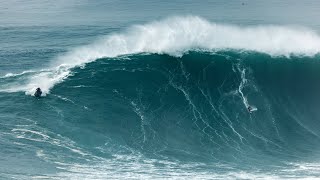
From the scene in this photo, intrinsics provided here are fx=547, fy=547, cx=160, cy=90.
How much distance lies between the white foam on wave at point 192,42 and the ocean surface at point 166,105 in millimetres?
126

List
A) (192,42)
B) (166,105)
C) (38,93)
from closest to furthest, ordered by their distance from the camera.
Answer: (166,105), (38,93), (192,42)

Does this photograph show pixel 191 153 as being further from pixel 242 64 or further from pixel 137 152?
pixel 242 64

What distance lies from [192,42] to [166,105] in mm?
11410

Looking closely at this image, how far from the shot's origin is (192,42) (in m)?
56.5

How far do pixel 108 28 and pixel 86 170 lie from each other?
47.1 m

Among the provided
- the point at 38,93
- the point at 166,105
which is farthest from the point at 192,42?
the point at 38,93

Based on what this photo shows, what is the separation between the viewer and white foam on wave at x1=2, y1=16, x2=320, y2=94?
5569 cm

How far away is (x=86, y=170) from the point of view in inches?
1435

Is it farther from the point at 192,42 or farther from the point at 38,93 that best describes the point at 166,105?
the point at 192,42

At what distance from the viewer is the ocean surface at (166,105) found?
37.9 m

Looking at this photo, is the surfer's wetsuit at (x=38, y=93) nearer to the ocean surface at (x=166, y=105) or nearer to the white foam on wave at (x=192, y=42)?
the ocean surface at (x=166, y=105)

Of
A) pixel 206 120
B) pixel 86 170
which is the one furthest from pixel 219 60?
pixel 86 170

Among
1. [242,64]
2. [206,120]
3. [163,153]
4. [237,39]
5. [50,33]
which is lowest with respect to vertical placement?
[163,153]

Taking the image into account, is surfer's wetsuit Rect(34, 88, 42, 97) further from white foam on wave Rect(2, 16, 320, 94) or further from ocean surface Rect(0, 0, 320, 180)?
white foam on wave Rect(2, 16, 320, 94)
